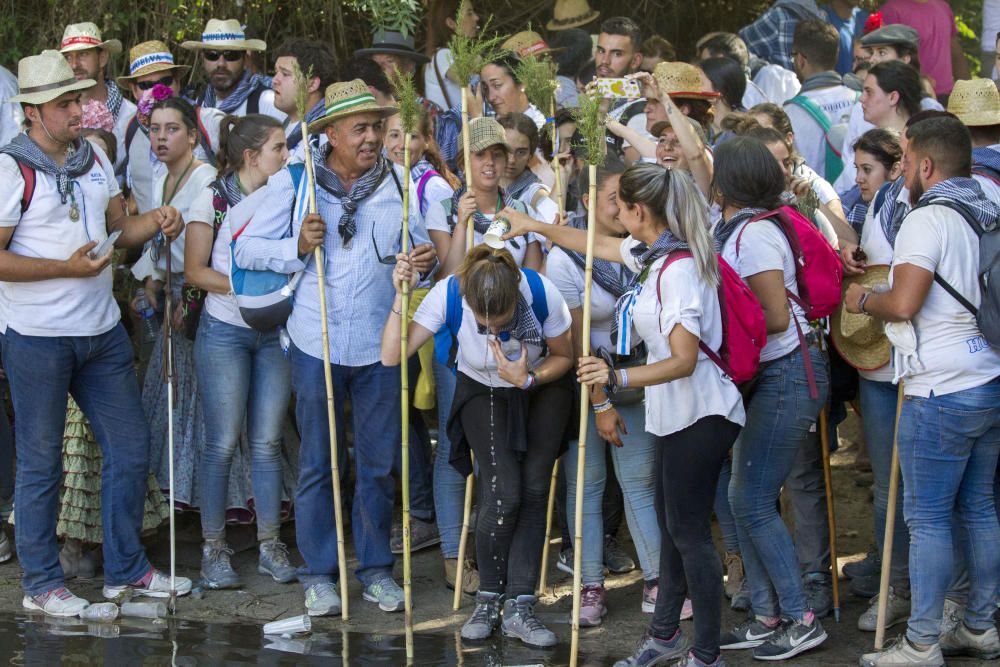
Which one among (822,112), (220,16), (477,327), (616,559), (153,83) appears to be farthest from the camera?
(220,16)

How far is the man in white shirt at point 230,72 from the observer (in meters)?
8.02

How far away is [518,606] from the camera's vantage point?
5793mm

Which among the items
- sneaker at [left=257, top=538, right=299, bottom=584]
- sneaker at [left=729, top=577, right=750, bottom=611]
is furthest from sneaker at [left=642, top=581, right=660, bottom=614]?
sneaker at [left=257, top=538, right=299, bottom=584]

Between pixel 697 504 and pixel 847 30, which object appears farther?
pixel 847 30

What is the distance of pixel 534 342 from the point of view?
559 cm

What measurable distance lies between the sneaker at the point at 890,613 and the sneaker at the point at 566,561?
140 cm

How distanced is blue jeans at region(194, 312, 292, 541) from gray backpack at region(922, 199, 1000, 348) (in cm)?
316

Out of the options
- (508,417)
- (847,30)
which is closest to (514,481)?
(508,417)

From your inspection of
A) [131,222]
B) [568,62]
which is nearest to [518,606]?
[131,222]

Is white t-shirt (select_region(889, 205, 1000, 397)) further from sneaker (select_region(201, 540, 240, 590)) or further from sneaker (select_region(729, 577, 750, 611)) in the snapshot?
sneaker (select_region(201, 540, 240, 590))

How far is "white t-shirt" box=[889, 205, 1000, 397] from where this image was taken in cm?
497

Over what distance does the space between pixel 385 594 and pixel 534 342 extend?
4.82 ft

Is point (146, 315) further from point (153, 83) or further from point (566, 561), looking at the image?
point (566, 561)

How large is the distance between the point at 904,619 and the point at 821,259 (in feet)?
5.49
